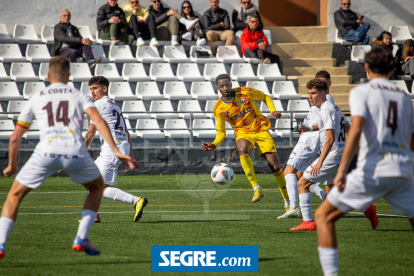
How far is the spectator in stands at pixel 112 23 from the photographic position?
656 inches

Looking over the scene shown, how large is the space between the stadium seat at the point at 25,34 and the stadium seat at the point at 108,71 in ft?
8.15

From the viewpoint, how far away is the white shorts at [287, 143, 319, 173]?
7547 mm

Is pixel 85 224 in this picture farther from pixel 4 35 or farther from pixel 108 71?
pixel 4 35

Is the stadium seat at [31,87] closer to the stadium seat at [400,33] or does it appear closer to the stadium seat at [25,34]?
the stadium seat at [25,34]

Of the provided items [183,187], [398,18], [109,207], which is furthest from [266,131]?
[398,18]

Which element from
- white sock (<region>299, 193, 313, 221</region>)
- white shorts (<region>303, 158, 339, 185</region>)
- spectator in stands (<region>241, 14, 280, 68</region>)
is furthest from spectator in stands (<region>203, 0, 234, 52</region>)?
white sock (<region>299, 193, 313, 221</region>)

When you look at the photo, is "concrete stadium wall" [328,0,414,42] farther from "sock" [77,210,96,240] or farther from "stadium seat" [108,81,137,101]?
"sock" [77,210,96,240]

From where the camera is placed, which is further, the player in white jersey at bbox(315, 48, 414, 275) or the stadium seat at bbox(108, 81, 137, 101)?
the stadium seat at bbox(108, 81, 137, 101)

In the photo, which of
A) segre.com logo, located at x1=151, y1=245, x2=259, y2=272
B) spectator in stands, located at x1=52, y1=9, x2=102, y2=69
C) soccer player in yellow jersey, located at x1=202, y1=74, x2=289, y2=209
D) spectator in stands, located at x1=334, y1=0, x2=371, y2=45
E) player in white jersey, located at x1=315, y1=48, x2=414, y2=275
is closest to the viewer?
player in white jersey, located at x1=315, y1=48, x2=414, y2=275

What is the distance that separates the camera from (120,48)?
16938 millimetres

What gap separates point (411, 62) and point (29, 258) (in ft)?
51.1

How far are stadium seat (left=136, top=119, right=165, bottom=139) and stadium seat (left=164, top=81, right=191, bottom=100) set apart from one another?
1.28 meters

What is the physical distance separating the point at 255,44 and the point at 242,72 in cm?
120

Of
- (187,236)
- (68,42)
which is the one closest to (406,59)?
(68,42)
